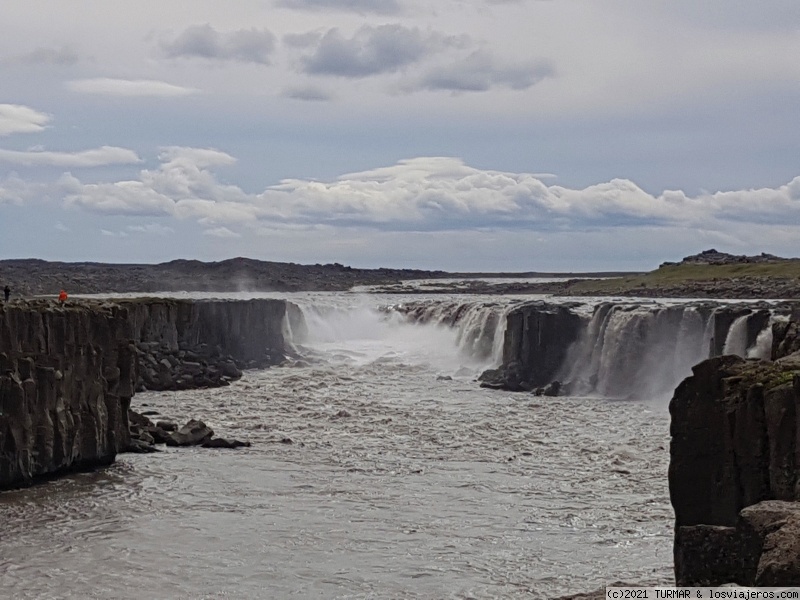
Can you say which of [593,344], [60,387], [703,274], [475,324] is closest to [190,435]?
[60,387]

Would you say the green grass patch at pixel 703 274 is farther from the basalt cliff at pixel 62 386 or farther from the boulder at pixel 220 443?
the basalt cliff at pixel 62 386

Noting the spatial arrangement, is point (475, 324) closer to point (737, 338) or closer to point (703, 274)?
point (737, 338)

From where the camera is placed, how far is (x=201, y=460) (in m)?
34.3

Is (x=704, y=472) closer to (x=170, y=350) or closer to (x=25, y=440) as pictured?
(x=25, y=440)

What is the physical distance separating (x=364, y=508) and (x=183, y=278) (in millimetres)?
135418

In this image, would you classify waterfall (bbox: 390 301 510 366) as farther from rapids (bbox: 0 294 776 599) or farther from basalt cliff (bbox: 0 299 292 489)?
basalt cliff (bbox: 0 299 292 489)

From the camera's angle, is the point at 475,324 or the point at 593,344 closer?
the point at 593,344

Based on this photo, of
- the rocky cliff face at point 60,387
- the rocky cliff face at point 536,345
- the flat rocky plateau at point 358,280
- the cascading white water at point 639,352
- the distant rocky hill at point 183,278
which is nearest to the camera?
the rocky cliff face at point 60,387

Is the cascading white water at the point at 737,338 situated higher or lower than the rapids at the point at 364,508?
higher

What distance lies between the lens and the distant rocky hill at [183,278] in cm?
13362

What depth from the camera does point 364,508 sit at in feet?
90.1

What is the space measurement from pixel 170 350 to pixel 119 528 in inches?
1262

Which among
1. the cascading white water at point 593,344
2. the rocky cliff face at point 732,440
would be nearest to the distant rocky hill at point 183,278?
the cascading white water at point 593,344

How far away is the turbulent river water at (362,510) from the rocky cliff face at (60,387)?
2.57ft
